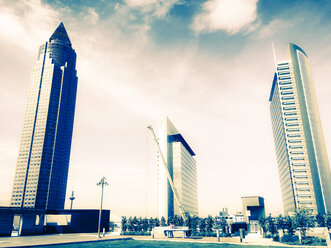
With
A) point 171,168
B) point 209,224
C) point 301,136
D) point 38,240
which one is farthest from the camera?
point 171,168

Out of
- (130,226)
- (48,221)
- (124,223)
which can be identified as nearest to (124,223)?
(124,223)

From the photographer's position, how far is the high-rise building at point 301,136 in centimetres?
13725

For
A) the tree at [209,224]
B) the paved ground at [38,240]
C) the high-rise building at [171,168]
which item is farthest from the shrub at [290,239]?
the high-rise building at [171,168]

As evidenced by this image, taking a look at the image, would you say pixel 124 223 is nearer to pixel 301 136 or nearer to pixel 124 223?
pixel 124 223

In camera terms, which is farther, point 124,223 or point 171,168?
point 171,168

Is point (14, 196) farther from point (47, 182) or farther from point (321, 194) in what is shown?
point (321, 194)

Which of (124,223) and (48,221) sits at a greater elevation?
(48,221)

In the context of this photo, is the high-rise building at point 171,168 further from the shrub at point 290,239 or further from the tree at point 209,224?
the shrub at point 290,239

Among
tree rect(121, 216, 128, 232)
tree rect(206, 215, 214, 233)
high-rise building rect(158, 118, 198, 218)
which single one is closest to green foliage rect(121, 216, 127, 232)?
tree rect(121, 216, 128, 232)

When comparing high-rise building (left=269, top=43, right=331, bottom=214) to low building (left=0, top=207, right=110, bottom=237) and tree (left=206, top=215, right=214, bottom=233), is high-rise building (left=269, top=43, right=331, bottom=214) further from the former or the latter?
low building (left=0, top=207, right=110, bottom=237)

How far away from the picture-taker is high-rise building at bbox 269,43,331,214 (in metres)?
137

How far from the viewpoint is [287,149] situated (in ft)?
489

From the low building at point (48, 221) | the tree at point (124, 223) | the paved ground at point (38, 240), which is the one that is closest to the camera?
the paved ground at point (38, 240)

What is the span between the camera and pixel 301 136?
485ft
